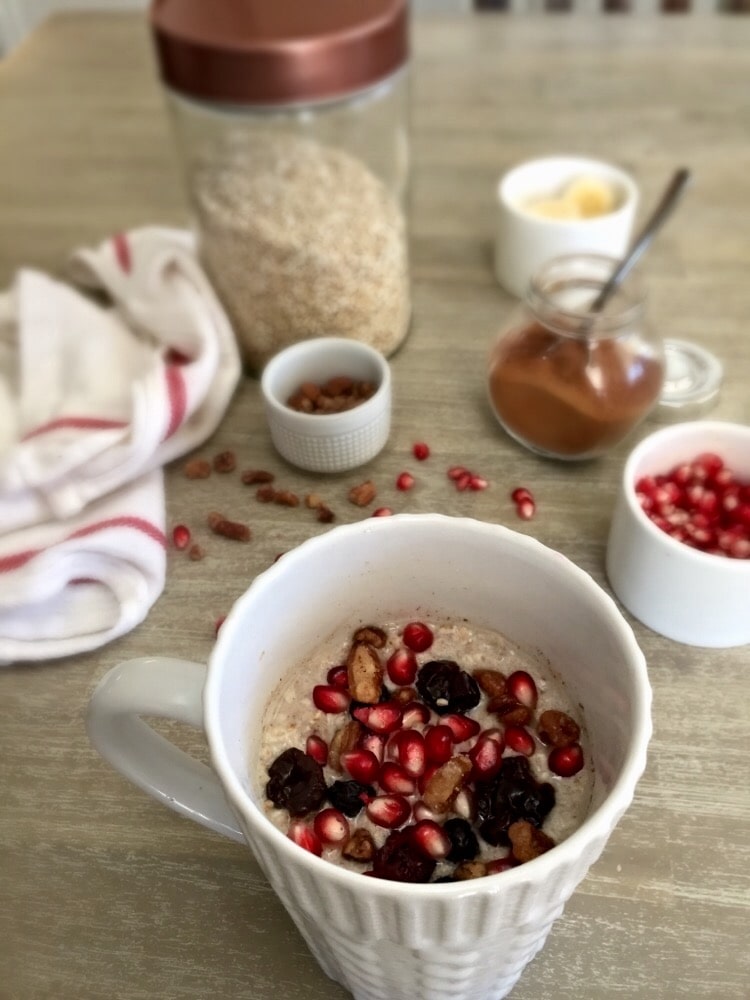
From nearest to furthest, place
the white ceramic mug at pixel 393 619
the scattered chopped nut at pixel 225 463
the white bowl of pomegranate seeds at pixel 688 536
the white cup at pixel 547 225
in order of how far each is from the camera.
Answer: the white ceramic mug at pixel 393 619 → the white bowl of pomegranate seeds at pixel 688 536 → the scattered chopped nut at pixel 225 463 → the white cup at pixel 547 225

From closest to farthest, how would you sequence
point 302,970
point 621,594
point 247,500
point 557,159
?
point 302,970 < point 621,594 < point 247,500 < point 557,159

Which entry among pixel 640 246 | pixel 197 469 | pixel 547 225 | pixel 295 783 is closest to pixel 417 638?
pixel 295 783

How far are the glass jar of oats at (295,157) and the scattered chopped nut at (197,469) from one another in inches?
5.9

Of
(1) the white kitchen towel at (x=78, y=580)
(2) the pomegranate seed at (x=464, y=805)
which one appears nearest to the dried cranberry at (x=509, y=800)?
(2) the pomegranate seed at (x=464, y=805)

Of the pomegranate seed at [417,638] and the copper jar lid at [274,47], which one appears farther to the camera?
the copper jar lid at [274,47]

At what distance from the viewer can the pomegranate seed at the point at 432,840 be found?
467 mm

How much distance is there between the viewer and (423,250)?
3.70 feet

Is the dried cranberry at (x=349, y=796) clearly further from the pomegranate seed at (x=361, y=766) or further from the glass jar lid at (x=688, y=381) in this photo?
the glass jar lid at (x=688, y=381)

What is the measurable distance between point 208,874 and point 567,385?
51 cm

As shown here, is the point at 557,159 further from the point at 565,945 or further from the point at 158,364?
the point at 565,945

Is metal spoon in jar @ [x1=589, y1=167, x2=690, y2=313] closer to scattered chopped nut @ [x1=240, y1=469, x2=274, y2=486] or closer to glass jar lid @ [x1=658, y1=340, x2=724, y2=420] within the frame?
glass jar lid @ [x1=658, y1=340, x2=724, y2=420]

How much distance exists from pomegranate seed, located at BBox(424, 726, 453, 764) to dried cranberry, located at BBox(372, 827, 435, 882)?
56 mm

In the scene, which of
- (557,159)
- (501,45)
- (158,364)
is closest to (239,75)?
(158,364)

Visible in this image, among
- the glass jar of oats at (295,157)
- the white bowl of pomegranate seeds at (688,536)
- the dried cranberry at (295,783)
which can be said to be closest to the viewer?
the dried cranberry at (295,783)
